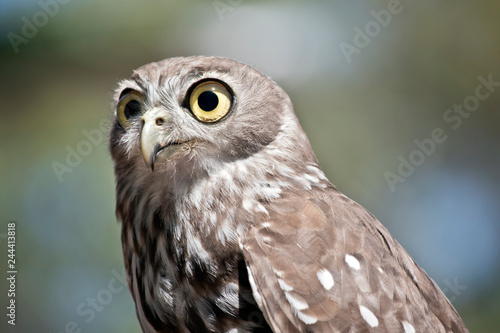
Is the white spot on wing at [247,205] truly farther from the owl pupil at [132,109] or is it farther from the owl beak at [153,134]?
the owl pupil at [132,109]

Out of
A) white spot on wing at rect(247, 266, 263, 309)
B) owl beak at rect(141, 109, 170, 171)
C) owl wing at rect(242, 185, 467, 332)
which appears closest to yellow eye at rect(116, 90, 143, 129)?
owl beak at rect(141, 109, 170, 171)

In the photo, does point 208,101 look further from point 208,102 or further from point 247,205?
point 247,205

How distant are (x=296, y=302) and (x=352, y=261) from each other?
0.38 metres

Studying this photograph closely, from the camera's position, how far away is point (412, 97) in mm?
10984

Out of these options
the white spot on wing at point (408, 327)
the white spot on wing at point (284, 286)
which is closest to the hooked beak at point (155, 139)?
the white spot on wing at point (284, 286)

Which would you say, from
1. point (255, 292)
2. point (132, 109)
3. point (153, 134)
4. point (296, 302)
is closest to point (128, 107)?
point (132, 109)

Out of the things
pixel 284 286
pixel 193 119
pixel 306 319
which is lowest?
pixel 306 319

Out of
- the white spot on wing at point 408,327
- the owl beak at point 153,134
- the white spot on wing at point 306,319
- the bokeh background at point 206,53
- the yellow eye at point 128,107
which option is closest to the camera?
the white spot on wing at point 306,319

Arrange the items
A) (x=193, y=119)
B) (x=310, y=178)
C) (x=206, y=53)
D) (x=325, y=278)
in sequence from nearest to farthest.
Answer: (x=325, y=278), (x=193, y=119), (x=310, y=178), (x=206, y=53)

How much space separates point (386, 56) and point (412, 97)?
1.16 metres

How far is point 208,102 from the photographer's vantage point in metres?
3.03

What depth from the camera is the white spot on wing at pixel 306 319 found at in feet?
8.44

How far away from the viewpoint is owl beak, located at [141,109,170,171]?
284 cm

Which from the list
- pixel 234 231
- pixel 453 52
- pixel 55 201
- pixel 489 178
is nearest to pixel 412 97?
pixel 453 52
